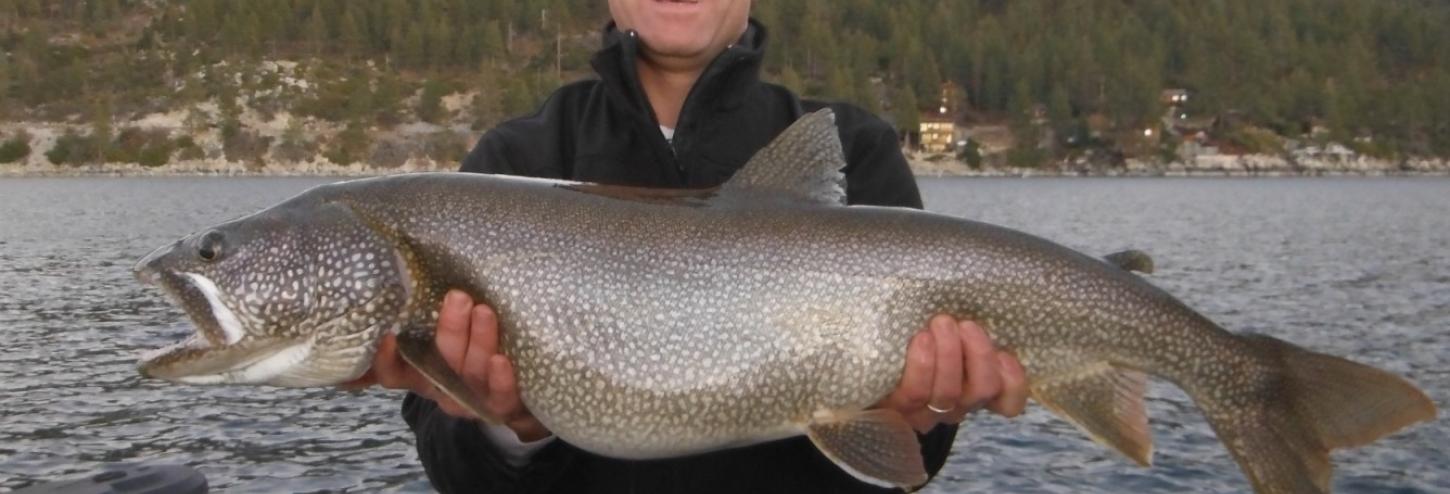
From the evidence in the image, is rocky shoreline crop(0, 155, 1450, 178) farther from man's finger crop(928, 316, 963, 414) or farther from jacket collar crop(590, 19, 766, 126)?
man's finger crop(928, 316, 963, 414)

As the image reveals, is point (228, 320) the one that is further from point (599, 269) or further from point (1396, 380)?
point (1396, 380)

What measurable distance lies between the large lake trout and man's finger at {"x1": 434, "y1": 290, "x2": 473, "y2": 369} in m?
0.05

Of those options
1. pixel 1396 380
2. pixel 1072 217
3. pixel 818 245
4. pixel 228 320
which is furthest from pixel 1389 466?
pixel 1072 217

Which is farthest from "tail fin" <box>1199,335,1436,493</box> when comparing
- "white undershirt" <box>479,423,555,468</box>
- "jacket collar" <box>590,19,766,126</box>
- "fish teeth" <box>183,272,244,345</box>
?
"fish teeth" <box>183,272,244,345</box>

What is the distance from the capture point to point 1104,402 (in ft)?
15.4

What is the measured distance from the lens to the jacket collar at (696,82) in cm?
480

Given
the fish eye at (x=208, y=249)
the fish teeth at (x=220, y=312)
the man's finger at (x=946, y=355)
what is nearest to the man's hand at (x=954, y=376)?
the man's finger at (x=946, y=355)

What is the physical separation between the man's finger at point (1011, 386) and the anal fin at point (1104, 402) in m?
0.06

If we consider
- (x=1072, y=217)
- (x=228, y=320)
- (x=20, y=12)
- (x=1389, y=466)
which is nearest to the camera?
(x=228, y=320)

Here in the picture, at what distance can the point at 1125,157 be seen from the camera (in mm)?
166375

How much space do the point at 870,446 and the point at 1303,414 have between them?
160cm

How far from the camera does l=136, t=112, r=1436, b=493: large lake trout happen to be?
4391mm

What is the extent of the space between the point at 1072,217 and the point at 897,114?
92.2 metres

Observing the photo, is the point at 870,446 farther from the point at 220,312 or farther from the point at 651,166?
the point at 220,312
